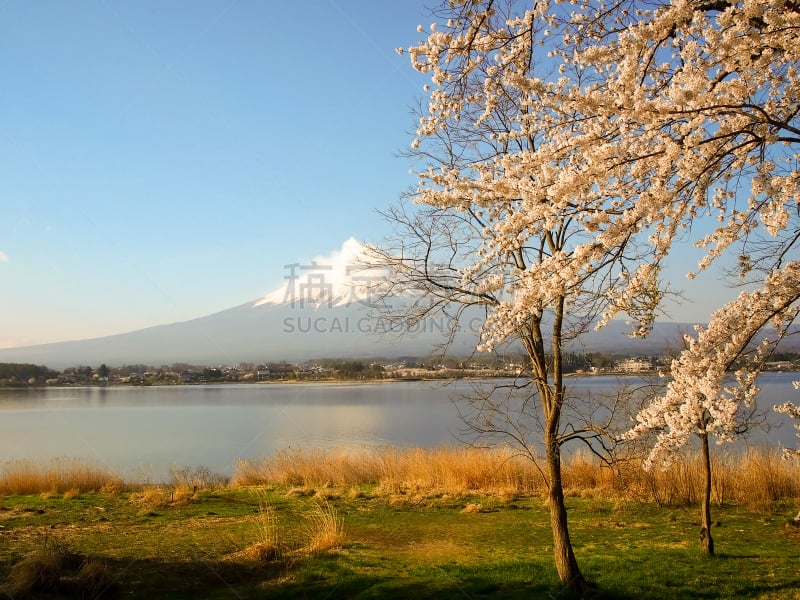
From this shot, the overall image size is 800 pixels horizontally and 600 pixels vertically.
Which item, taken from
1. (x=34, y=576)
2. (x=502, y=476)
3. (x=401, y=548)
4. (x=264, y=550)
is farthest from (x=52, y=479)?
(x=502, y=476)

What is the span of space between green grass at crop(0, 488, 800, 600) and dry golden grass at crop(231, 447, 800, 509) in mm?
543

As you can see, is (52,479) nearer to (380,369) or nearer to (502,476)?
(502,476)

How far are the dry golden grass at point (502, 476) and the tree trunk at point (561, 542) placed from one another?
4.63 m

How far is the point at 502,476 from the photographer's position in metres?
12.9

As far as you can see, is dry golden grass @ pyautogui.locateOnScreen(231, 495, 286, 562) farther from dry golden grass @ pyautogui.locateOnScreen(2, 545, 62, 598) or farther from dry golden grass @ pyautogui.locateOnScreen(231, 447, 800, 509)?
dry golden grass @ pyautogui.locateOnScreen(231, 447, 800, 509)

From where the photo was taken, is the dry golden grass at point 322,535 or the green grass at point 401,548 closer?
the green grass at point 401,548

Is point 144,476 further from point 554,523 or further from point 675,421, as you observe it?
point 675,421

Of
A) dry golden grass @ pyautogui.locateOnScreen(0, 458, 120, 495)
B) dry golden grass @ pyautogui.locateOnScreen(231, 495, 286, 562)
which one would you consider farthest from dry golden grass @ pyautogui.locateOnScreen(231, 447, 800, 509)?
dry golden grass @ pyautogui.locateOnScreen(231, 495, 286, 562)

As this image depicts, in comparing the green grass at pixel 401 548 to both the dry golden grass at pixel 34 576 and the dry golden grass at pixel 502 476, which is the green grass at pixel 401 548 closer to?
the dry golden grass at pixel 34 576

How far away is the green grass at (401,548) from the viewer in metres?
5.82

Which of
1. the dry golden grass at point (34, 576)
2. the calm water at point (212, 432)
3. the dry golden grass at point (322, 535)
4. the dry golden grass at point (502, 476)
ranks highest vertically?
the dry golden grass at point (34, 576)

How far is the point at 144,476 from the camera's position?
15.3 m

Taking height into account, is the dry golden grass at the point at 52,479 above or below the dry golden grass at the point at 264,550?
below

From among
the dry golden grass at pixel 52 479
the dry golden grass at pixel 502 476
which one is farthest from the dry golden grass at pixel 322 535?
the dry golden grass at pixel 52 479
